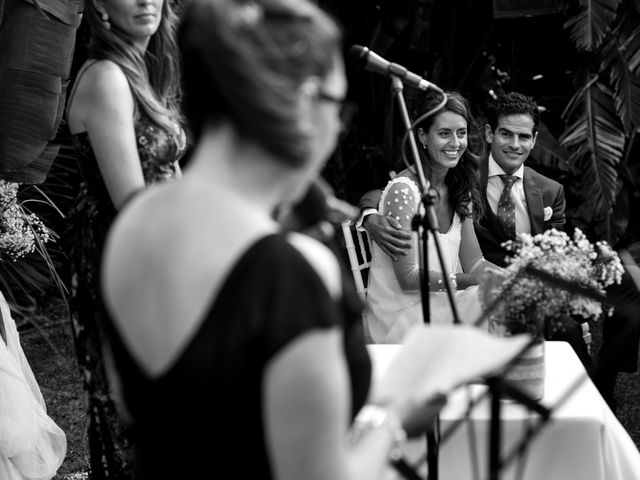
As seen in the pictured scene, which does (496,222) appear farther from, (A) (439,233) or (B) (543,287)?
(B) (543,287)

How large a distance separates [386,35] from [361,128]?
35.2 inches

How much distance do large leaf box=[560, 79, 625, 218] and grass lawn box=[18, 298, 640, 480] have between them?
969 millimetres

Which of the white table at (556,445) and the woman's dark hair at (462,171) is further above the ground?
the woman's dark hair at (462,171)

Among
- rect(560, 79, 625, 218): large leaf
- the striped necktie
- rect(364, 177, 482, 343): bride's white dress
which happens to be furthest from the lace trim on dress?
rect(560, 79, 625, 218): large leaf

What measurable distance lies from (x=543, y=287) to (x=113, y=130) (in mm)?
1206

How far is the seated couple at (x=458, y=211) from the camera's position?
3918 mm

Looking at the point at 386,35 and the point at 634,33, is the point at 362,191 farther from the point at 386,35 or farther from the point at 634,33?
the point at 634,33

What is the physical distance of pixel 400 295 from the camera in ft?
13.2

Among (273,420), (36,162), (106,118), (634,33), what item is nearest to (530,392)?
(106,118)

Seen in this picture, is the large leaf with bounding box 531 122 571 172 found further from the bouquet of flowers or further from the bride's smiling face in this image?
the bouquet of flowers

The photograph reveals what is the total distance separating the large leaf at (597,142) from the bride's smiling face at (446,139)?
2041 mm

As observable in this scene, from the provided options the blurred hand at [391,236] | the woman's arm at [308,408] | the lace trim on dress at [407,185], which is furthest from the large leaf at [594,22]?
the woman's arm at [308,408]

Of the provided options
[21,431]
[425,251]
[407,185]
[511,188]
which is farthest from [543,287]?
[511,188]

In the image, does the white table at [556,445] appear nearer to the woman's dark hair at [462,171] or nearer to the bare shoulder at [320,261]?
the bare shoulder at [320,261]
